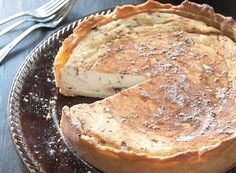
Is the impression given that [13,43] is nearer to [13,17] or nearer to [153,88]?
[13,17]

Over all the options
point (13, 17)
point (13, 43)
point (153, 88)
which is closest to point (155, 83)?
point (153, 88)

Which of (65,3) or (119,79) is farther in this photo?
(65,3)

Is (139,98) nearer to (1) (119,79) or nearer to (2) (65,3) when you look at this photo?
(1) (119,79)

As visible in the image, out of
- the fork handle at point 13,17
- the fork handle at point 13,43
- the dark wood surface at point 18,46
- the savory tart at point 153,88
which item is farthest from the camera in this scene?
the fork handle at point 13,17

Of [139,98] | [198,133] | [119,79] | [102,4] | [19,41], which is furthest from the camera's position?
[102,4]

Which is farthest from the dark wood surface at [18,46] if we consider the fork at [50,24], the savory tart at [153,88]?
the savory tart at [153,88]

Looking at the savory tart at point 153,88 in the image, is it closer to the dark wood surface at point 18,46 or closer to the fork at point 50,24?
the dark wood surface at point 18,46

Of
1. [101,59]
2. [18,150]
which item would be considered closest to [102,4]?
[101,59]
